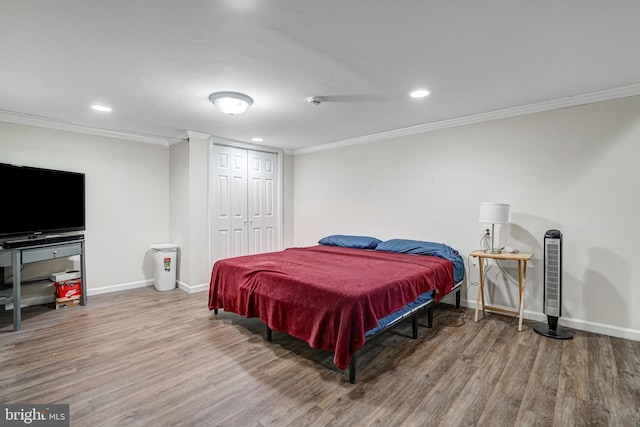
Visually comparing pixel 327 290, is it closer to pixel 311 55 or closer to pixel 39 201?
pixel 311 55

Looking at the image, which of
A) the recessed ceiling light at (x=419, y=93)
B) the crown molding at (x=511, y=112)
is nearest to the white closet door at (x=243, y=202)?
the crown molding at (x=511, y=112)

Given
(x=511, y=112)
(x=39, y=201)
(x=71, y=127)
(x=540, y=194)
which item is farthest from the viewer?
(x=71, y=127)

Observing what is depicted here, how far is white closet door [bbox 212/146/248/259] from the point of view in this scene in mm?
4684

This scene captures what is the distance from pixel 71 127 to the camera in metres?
3.97

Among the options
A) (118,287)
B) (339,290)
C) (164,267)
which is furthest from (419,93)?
(118,287)

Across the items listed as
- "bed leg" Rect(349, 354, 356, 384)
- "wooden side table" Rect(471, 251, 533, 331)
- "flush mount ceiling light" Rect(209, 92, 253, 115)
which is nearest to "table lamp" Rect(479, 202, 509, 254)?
"wooden side table" Rect(471, 251, 533, 331)

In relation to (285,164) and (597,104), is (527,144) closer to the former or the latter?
(597,104)

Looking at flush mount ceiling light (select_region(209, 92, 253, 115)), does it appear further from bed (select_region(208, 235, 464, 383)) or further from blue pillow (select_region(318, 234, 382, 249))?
blue pillow (select_region(318, 234, 382, 249))

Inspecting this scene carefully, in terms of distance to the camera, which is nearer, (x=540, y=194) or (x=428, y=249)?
(x=540, y=194)

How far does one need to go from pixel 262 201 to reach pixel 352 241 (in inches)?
Answer: 73.5

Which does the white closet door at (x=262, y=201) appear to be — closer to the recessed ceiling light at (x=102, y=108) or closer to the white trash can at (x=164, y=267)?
the white trash can at (x=164, y=267)

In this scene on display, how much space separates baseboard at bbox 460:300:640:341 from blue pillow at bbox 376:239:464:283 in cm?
82

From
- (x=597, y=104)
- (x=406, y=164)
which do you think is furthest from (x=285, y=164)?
(x=597, y=104)

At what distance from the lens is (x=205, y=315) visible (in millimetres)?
3486
